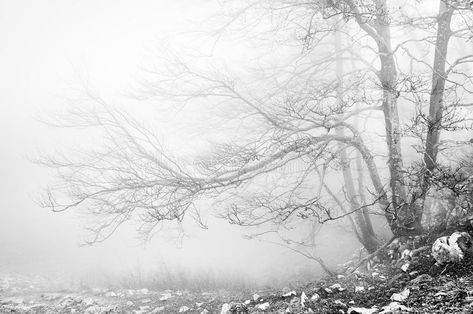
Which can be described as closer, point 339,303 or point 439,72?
point 339,303

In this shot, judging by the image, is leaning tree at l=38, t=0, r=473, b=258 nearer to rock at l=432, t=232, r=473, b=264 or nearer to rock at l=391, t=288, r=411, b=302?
rock at l=432, t=232, r=473, b=264

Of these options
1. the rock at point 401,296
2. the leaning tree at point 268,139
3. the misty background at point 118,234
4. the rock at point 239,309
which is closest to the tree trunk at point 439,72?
the leaning tree at point 268,139

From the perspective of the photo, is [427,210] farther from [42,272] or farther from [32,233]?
[32,233]

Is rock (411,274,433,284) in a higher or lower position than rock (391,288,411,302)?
higher

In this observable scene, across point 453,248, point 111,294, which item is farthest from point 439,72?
point 111,294

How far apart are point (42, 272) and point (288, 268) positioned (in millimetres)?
14457

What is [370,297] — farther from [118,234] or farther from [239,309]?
[118,234]

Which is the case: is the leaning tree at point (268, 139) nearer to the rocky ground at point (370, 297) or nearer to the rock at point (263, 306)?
the rocky ground at point (370, 297)

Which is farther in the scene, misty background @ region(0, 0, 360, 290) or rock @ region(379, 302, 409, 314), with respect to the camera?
misty background @ region(0, 0, 360, 290)

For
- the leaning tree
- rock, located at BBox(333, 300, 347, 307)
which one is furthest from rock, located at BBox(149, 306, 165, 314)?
rock, located at BBox(333, 300, 347, 307)

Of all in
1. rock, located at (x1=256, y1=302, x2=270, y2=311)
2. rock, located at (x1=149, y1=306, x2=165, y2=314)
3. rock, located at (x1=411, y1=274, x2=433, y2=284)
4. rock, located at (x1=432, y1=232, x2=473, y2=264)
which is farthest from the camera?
rock, located at (x1=149, y1=306, x2=165, y2=314)

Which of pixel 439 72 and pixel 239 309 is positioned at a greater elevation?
pixel 439 72

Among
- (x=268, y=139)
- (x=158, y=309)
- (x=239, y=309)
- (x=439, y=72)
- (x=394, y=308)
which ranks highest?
(x=439, y=72)

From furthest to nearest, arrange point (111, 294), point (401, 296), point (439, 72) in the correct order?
point (111, 294) → point (439, 72) → point (401, 296)
